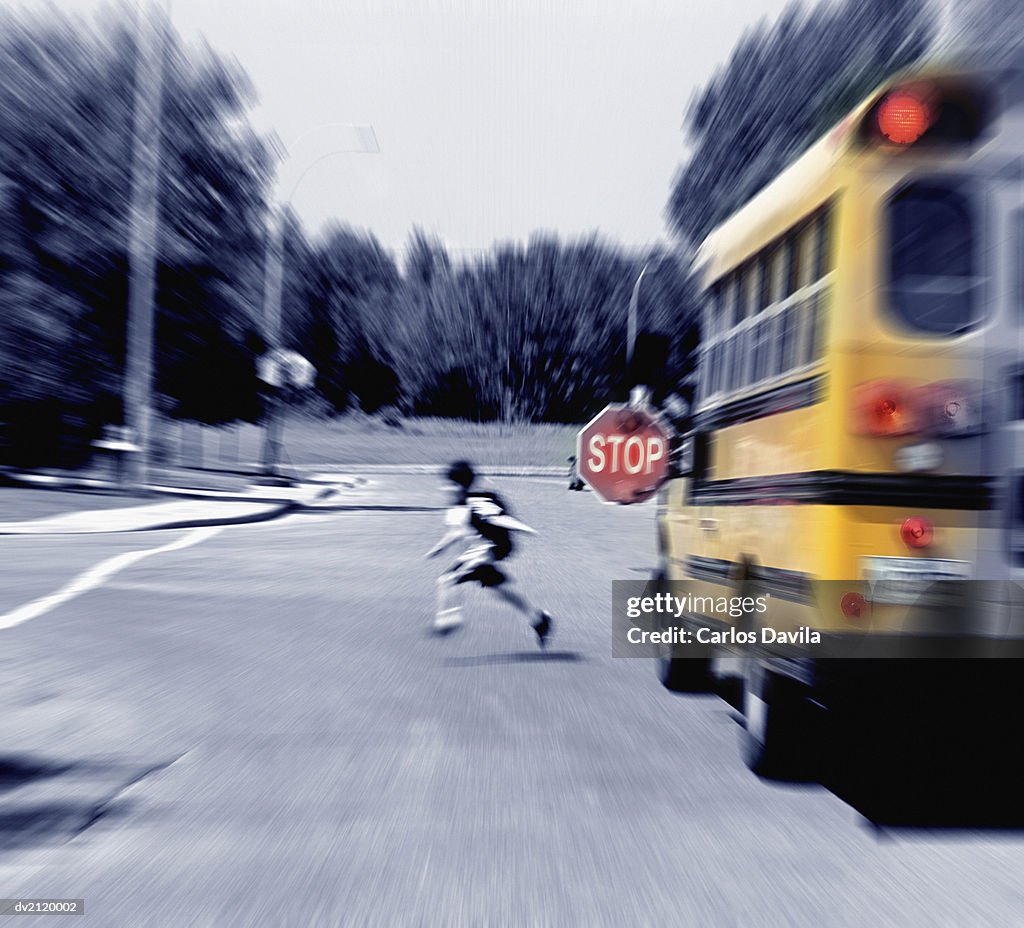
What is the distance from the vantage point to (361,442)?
69.8 meters

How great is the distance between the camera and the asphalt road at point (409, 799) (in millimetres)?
4438

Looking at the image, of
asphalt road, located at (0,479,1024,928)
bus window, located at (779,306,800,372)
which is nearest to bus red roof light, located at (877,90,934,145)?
bus window, located at (779,306,800,372)

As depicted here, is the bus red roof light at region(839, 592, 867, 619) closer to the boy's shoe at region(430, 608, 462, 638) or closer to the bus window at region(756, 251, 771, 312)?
the bus window at region(756, 251, 771, 312)

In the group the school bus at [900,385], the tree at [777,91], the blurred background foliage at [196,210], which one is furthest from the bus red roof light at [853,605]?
the tree at [777,91]

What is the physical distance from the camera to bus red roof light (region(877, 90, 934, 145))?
A: 197 inches

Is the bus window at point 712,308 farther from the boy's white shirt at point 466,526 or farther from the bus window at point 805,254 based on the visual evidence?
the boy's white shirt at point 466,526

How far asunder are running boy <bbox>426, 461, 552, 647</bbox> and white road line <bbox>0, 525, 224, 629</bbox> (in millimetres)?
3518

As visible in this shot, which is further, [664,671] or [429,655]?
[429,655]

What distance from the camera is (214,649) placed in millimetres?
9758

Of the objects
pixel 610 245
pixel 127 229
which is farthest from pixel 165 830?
pixel 610 245

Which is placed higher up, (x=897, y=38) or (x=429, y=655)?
(x=897, y=38)

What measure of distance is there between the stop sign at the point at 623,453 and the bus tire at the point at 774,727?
1.64 m

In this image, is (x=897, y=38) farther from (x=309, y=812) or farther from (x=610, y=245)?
(x=610, y=245)

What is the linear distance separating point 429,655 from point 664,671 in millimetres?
1921
